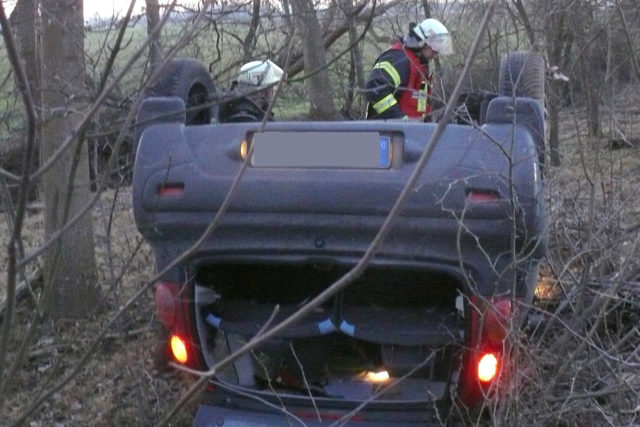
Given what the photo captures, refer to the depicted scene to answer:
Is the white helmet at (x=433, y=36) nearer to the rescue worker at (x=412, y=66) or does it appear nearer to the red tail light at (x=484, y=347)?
the rescue worker at (x=412, y=66)

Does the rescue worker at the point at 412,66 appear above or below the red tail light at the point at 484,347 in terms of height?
above

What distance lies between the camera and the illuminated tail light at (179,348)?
4.03 meters

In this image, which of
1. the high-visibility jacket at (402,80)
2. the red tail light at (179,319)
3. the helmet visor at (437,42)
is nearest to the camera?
the red tail light at (179,319)

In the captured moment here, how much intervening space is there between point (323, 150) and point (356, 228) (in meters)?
0.31

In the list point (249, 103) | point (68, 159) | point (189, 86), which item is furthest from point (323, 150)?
point (68, 159)

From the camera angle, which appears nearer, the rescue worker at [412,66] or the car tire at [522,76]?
the car tire at [522,76]

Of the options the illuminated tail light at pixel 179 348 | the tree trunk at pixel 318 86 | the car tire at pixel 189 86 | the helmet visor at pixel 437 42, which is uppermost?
the helmet visor at pixel 437 42

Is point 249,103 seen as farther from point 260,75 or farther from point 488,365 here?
point 488,365

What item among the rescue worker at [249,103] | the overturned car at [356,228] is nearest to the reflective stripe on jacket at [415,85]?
the rescue worker at [249,103]

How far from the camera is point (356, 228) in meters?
3.63

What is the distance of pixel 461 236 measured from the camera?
359 centimetres

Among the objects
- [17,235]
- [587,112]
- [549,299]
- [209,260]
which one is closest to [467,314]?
[209,260]

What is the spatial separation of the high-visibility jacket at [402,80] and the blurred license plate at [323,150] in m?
2.39

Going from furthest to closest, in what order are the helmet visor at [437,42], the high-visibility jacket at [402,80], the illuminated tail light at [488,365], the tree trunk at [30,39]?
the helmet visor at [437,42], the high-visibility jacket at [402,80], the tree trunk at [30,39], the illuminated tail light at [488,365]
